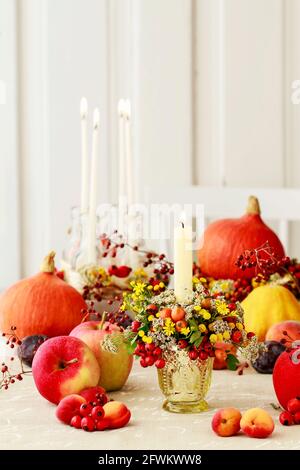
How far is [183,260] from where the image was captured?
1.15 metres

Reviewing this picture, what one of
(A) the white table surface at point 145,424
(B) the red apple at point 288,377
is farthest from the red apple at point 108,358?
(B) the red apple at point 288,377

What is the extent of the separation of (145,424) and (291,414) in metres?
0.19

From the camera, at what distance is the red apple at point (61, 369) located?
116 cm

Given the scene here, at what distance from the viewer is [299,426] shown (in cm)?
108

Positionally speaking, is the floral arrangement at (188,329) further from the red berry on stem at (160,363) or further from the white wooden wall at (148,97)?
the white wooden wall at (148,97)

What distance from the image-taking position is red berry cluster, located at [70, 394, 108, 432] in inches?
41.8

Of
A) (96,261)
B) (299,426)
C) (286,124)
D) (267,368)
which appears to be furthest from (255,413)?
(286,124)

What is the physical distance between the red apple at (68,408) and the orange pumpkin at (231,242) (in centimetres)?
71

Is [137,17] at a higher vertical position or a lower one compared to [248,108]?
higher

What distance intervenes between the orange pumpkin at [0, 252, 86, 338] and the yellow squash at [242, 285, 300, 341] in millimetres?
298

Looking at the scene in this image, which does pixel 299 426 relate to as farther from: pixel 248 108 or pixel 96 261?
pixel 248 108

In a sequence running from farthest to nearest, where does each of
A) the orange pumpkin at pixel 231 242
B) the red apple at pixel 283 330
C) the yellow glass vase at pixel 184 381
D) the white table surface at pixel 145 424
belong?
the orange pumpkin at pixel 231 242
the red apple at pixel 283 330
the yellow glass vase at pixel 184 381
the white table surface at pixel 145 424

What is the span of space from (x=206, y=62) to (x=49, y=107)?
51 cm

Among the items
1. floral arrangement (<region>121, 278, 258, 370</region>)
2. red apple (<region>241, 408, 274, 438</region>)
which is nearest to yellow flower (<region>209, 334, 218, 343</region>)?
floral arrangement (<region>121, 278, 258, 370</region>)
